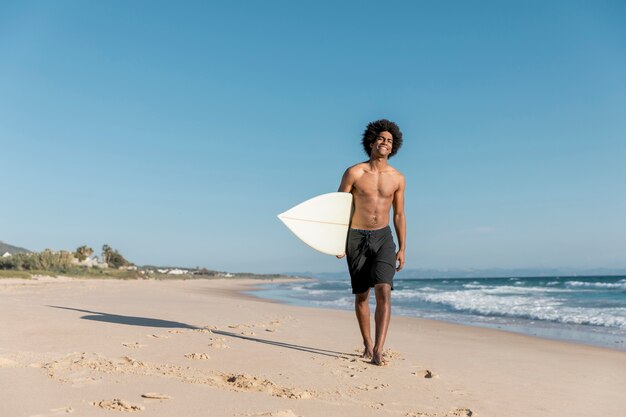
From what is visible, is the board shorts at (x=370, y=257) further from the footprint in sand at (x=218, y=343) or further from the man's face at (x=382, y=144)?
the footprint in sand at (x=218, y=343)

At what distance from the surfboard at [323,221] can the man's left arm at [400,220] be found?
1.50 ft

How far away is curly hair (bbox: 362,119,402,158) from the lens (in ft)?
16.1

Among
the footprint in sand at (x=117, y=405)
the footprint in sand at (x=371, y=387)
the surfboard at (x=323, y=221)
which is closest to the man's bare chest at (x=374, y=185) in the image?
the surfboard at (x=323, y=221)

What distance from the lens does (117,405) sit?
2848 mm

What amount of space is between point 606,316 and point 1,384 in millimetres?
11468

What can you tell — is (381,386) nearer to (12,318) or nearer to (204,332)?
(204,332)

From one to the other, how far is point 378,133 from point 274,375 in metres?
2.40

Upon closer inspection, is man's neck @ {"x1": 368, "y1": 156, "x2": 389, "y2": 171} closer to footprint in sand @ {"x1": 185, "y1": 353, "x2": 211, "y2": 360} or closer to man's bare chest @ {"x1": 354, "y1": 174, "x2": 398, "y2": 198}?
man's bare chest @ {"x1": 354, "y1": 174, "x2": 398, "y2": 198}

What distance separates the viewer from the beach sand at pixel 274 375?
3021mm

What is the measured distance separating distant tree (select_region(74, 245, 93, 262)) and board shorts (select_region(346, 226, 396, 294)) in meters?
43.3

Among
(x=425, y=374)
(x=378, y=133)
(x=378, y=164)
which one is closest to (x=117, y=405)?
(x=425, y=374)

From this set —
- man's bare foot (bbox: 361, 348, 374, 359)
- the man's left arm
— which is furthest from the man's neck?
man's bare foot (bbox: 361, 348, 374, 359)

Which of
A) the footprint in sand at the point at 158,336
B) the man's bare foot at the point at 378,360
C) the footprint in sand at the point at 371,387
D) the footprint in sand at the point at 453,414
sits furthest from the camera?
the footprint in sand at the point at 158,336

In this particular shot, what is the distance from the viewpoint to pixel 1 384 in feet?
10.6
